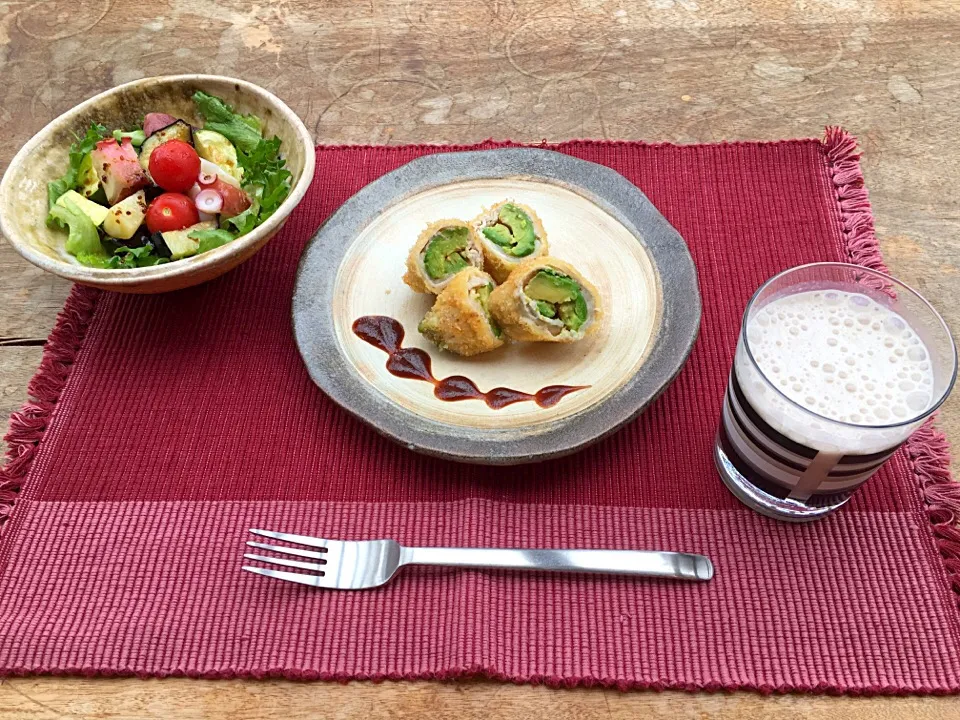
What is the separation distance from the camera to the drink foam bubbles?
3.82 feet

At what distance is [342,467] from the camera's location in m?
1.43

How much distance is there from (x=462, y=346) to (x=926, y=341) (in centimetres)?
76

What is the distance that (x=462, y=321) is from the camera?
1.48 meters

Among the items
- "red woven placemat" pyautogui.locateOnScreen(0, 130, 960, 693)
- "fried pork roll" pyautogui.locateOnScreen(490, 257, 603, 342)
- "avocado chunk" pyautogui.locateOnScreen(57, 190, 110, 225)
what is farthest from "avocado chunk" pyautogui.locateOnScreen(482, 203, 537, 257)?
"avocado chunk" pyautogui.locateOnScreen(57, 190, 110, 225)

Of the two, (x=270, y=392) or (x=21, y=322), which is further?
(x=21, y=322)

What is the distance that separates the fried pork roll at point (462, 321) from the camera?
4.84 ft

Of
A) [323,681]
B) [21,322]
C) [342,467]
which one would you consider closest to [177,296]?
[21,322]

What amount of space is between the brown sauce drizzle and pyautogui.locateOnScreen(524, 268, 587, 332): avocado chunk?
0.15m

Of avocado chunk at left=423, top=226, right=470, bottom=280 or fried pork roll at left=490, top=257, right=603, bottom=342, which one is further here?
avocado chunk at left=423, top=226, right=470, bottom=280

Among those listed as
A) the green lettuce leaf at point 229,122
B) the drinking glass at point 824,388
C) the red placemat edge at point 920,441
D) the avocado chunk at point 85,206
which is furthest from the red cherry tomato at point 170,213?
the red placemat edge at point 920,441

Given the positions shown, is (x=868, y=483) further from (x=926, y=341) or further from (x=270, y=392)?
(x=270, y=392)

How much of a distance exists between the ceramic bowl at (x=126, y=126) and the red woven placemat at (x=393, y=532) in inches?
6.9

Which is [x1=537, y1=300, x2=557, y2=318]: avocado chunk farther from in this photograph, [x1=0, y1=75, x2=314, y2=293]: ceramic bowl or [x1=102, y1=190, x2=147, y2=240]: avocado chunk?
[x1=102, y1=190, x2=147, y2=240]: avocado chunk

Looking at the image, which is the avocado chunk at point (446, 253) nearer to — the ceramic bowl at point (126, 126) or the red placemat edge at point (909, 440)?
the ceramic bowl at point (126, 126)
